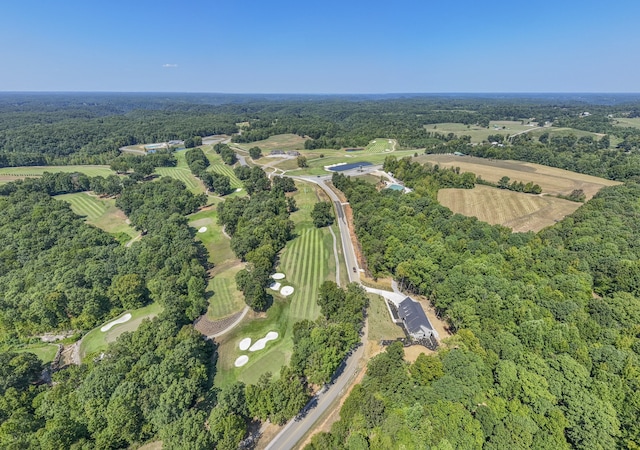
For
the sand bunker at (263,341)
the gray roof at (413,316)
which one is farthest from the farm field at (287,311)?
the gray roof at (413,316)

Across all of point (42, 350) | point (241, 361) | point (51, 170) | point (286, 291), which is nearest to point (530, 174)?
point (286, 291)

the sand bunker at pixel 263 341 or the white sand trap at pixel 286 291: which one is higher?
the white sand trap at pixel 286 291

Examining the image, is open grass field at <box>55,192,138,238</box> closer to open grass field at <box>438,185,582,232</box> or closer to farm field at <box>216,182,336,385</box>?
farm field at <box>216,182,336,385</box>

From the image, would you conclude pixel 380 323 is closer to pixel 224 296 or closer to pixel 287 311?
pixel 287 311

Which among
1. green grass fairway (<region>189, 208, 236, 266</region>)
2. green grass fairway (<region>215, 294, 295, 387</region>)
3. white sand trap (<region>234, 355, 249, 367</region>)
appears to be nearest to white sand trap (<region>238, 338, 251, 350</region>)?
green grass fairway (<region>215, 294, 295, 387</region>)

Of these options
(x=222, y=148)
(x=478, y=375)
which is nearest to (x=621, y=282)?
(x=478, y=375)

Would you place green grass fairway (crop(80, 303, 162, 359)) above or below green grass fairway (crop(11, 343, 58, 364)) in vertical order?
above

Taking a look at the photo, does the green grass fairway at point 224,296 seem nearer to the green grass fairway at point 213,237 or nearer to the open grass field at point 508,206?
the green grass fairway at point 213,237
